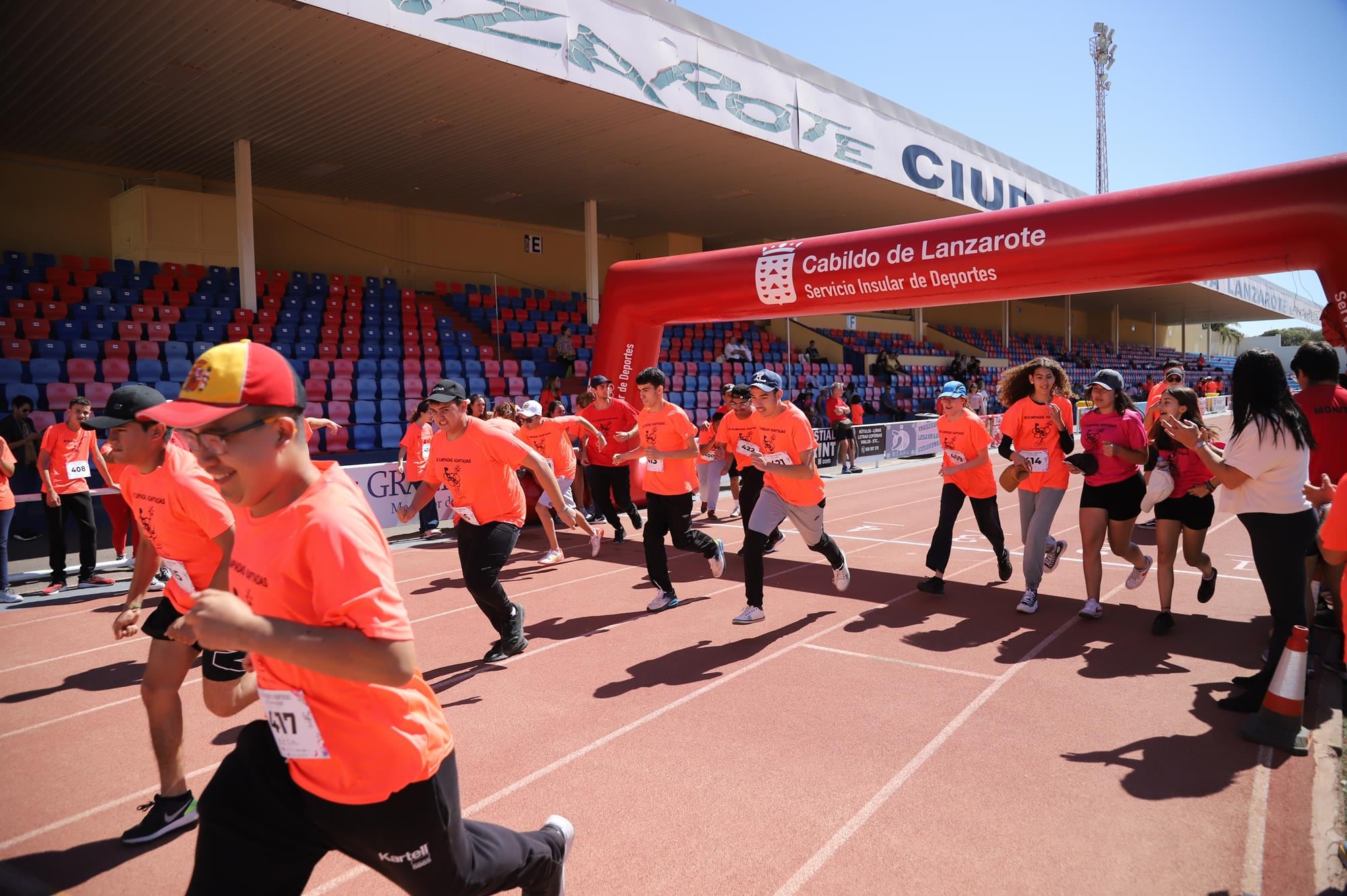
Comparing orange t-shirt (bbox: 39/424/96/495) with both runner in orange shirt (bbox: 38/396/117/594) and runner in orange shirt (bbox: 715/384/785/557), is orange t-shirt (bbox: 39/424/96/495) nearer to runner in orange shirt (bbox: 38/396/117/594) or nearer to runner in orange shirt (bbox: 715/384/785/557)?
runner in orange shirt (bbox: 38/396/117/594)

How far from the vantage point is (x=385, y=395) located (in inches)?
627

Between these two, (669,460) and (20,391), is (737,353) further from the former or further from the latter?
(669,460)

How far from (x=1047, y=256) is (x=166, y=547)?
828cm

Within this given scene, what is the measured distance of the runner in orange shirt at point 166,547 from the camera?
347 centimetres

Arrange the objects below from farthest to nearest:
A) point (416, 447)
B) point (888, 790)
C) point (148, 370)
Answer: point (148, 370) → point (416, 447) → point (888, 790)

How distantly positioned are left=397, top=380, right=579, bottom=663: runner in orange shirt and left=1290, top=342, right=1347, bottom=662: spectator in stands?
5.26 metres

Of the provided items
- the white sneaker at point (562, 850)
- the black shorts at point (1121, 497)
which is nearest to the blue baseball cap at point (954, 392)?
the black shorts at point (1121, 497)

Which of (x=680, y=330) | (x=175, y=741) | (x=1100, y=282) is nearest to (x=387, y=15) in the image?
(x=1100, y=282)

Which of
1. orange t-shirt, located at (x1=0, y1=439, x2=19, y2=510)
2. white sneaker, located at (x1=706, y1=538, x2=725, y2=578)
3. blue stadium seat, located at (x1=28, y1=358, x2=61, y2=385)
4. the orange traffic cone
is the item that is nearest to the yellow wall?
blue stadium seat, located at (x1=28, y1=358, x2=61, y2=385)

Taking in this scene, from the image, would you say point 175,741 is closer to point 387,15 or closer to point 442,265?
point 387,15

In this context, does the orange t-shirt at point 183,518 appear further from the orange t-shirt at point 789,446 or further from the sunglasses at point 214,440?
the orange t-shirt at point 789,446

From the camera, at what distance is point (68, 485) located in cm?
868

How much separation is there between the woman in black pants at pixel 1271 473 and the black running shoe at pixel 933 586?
319cm

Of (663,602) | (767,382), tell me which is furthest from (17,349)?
(767,382)
